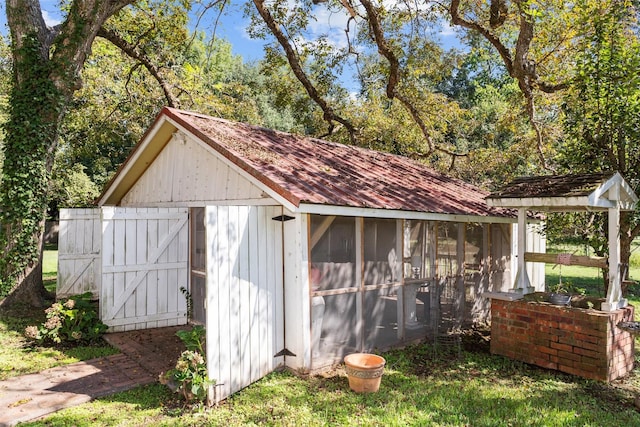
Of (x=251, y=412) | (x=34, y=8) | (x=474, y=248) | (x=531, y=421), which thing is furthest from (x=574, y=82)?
(x=34, y=8)

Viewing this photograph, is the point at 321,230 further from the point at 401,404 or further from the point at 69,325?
the point at 69,325

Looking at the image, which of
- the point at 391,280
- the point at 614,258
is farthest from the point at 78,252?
the point at 614,258

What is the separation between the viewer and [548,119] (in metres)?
14.3

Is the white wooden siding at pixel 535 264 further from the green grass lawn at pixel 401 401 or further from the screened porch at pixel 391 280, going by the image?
the green grass lawn at pixel 401 401

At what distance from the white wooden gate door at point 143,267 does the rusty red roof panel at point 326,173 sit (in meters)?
1.88

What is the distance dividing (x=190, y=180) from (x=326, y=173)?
2508 mm

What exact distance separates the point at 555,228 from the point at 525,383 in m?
3.57

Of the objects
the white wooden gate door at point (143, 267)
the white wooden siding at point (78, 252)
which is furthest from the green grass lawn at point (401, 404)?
the white wooden siding at point (78, 252)

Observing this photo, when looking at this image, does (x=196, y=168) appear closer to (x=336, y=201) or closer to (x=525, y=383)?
(x=336, y=201)

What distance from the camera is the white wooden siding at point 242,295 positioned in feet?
15.6

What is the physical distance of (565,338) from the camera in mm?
5961

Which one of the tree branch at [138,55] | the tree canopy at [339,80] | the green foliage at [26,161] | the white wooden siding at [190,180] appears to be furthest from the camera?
the tree branch at [138,55]

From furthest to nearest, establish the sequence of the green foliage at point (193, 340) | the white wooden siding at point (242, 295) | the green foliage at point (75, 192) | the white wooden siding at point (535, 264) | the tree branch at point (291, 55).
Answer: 1. the green foliage at point (75, 192)
2. the tree branch at point (291, 55)
3. the white wooden siding at point (535, 264)
4. the green foliage at point (193, 340)
5. the white wooden siding at point (242, 295)

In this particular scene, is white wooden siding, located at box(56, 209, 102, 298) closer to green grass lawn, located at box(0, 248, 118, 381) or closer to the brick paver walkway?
green grass lawn, located at box(0, 248, 118, 381)
